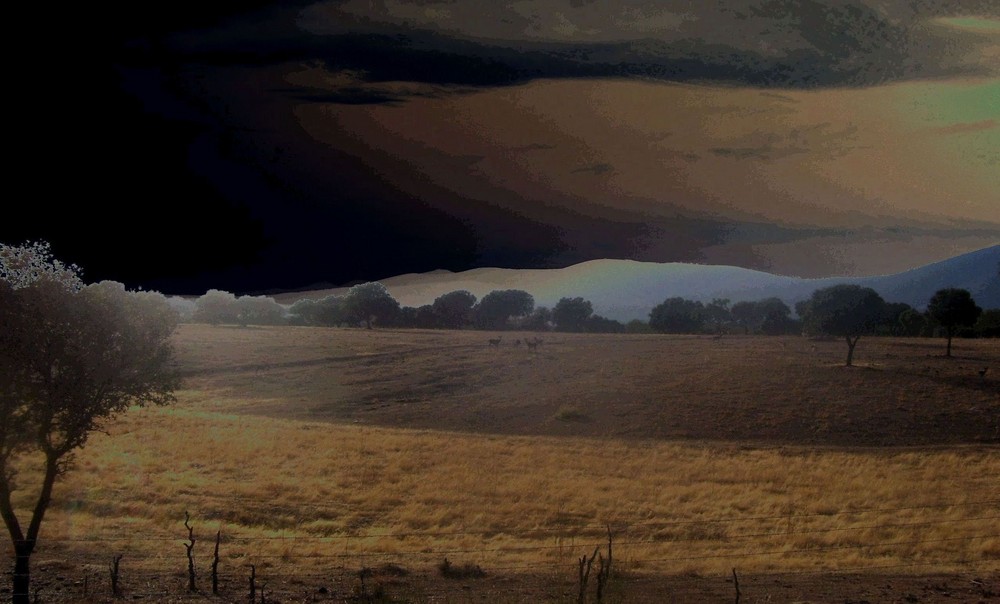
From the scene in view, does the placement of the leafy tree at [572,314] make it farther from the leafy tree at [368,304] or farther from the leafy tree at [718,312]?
the leafy tree at [368,304]

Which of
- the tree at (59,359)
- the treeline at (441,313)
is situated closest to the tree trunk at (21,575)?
the tree at (59,359)

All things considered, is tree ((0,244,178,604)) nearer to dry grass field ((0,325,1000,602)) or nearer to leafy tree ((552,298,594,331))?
dry grass field ((0,325,1000,602))

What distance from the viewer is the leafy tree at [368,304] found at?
7369 cm

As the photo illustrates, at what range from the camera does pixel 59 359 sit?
992cm

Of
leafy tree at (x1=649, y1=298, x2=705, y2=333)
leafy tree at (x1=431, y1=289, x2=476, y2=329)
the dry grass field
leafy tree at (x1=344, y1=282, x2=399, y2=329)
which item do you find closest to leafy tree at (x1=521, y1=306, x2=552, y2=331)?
leafy tree at (x1=431, y1=289, x2=476, y2=329)

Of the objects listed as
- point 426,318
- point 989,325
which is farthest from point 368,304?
point 989,325

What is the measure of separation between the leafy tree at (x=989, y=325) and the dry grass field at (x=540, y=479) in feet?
99.4

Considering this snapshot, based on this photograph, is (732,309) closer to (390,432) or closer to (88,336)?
(390,432)

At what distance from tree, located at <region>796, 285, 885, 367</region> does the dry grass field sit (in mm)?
2237

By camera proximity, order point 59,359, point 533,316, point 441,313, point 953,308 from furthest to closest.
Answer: point 533,316, point 441,313, point 953,308, point 59,359

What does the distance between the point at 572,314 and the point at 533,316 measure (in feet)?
25.2

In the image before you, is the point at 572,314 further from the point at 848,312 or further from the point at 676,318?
the point at 848,312

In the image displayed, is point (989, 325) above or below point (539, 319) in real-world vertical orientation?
below

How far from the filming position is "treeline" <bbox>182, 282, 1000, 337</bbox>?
7475 centimetres
